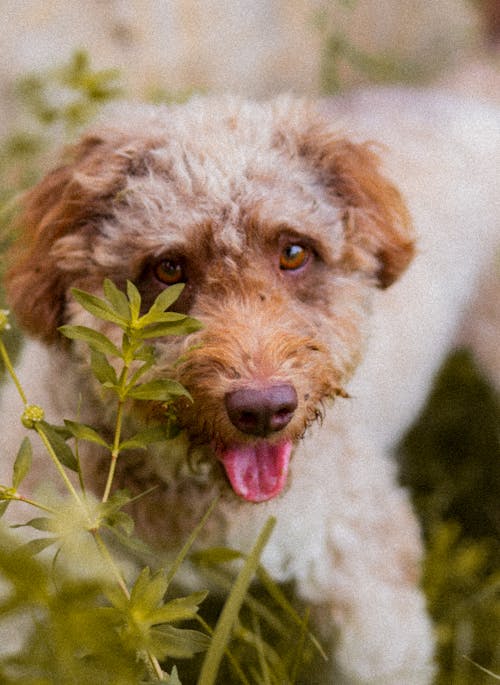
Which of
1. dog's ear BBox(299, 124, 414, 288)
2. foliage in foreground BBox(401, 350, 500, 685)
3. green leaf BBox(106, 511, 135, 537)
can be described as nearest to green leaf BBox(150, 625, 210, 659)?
green leaf BBox(106, 511, 135, 537)

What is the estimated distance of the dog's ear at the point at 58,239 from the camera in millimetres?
1911

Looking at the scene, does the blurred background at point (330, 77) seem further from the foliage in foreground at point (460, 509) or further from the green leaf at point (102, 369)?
the green leaf at point (102, 369)

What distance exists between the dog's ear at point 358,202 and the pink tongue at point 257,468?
0.49 meters

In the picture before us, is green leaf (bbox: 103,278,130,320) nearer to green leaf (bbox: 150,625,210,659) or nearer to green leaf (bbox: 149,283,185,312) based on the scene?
green leaf (bbox: 149,283,185,312)

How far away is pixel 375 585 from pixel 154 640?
1098 millimetres

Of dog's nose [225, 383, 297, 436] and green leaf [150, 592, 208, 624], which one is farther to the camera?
dog's nose [225, 383, 297, 436]

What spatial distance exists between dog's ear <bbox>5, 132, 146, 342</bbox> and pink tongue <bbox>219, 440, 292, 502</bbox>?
0.51 metres

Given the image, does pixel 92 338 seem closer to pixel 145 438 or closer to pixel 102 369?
pixel 102 369

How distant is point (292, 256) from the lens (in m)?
1.89

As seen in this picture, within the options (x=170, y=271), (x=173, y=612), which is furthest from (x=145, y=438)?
(x=170, y=271)

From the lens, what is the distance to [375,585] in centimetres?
225

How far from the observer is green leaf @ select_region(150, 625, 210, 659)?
123cm

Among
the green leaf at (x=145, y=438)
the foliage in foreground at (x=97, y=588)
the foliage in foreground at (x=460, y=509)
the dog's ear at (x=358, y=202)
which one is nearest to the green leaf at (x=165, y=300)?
the foliage in foreground at (x=97, y=588)

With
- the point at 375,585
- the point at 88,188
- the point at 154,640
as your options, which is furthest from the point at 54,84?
the point at 154,640
